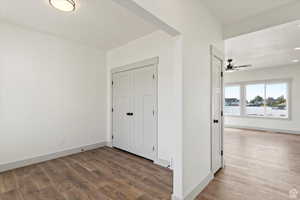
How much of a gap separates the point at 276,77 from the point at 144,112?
669 centimetres

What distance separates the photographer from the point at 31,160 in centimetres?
303

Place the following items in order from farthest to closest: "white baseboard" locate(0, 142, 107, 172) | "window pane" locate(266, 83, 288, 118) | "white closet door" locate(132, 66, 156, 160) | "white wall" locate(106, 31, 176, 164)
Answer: "window pane" locate(266, 83, 288, 118) → "white closet door" locate(132, 66, 156, 160) → "white wall" locate(106, 31, 176, 164) → "white baseboard" locate(0, 142, 107, 172)

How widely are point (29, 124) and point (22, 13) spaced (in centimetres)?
215

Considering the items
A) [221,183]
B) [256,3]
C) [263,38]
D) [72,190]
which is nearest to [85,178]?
[72,190]

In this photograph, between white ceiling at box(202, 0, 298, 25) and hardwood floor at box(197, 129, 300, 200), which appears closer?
hardwood floor at box(197, 129, 300, 200)

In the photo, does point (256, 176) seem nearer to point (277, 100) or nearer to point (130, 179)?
point (130, 179)

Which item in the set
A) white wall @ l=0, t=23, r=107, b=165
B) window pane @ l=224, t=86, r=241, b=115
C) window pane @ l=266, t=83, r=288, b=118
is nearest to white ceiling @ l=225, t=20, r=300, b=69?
window pane @ l=266, t=83, r=288, b=118

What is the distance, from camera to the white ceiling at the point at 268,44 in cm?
305

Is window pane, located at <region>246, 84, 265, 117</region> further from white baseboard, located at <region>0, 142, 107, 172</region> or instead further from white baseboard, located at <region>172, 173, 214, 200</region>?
white baseboard, located at <region>0, 142, 107, 172</region>

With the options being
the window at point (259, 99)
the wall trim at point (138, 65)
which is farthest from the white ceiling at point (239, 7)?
the window at point (259, 99)

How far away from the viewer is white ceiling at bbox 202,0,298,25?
2.21 meters

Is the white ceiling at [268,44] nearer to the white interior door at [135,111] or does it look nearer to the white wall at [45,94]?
the white interior door at [135,111]

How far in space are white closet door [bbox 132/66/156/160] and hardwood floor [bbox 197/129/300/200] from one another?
145cm

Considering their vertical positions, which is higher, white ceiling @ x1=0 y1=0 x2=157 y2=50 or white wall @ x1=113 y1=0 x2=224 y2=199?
A: white ceiling @ x1=0 y1=0 x2=157 y2=50
